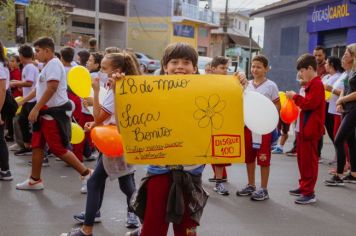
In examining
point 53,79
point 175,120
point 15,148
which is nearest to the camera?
point 175,120

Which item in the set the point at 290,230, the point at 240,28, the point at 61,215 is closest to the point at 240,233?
the point at 290,230

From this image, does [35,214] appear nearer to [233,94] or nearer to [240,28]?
[233,94]

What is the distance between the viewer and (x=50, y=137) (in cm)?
554

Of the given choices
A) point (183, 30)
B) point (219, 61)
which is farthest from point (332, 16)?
point (183, 30)

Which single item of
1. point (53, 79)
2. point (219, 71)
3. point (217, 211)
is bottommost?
point (217, 211)

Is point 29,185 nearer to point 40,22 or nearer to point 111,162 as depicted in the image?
point 111,162

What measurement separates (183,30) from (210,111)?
147 ft

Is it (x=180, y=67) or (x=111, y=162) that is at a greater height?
(x=180, y=67)

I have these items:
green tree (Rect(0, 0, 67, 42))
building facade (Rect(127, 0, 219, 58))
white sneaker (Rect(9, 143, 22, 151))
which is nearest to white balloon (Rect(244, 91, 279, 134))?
white sneaker (Rect(9, 143, 22, 151))

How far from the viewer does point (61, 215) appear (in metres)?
4.94

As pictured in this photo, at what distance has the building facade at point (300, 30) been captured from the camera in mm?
16808

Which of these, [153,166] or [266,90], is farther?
[266,90]

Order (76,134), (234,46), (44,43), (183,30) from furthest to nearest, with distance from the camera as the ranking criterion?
1. (234,46)
2. (183,30)
3. (76,134)
4. (44,43)

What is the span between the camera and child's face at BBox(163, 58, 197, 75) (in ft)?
10.3
